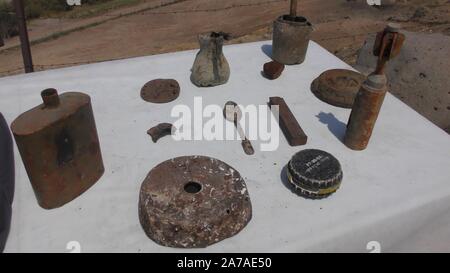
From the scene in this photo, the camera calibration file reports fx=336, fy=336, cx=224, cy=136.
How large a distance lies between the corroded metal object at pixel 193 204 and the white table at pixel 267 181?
0.16ft

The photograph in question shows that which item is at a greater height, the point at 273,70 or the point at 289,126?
the point at 273,70

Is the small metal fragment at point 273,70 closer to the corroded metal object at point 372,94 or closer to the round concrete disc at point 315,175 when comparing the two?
the corroded metal object at point 372,94

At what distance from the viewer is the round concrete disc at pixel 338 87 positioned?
2.15 meters

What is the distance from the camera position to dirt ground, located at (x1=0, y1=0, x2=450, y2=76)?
585 centimetres

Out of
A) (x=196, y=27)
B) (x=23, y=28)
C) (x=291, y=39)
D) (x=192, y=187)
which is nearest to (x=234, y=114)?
(x=192, y=187)

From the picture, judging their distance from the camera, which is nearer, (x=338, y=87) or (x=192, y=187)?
(x=192, y=187)

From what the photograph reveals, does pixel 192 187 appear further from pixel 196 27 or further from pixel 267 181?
pixel 196 27

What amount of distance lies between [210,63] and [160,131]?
2.15ft

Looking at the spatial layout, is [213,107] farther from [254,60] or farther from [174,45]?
[174,45]

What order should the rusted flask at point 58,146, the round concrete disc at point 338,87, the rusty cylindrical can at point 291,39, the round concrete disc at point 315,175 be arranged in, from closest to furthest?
the rusted flask at point 58,146
the round concrete disc at point 315,175
the round concrete disc at point 338,87
the rusty cylindrical can at point 291,39

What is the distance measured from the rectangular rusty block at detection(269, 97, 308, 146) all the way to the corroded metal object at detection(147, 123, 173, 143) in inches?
25.9

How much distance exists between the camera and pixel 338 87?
2.21 metres

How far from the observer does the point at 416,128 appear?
77.5 inches

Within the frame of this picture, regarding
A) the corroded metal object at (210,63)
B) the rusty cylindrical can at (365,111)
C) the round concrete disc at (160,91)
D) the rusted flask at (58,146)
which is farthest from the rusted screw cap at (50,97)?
the rusty cylindrical can at (365,111)
